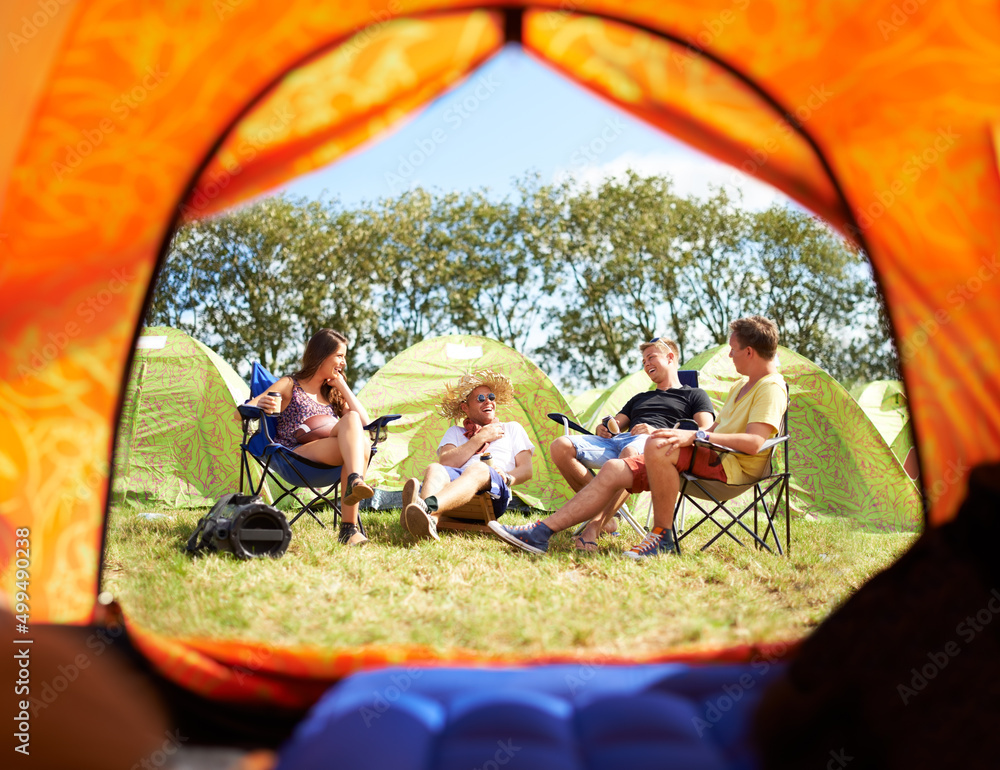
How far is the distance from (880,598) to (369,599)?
5.17ft

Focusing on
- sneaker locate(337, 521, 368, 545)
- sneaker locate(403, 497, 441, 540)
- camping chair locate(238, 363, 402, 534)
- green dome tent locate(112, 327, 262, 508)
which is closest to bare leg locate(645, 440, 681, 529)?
sneaker locate(403, 497, 441, 540)

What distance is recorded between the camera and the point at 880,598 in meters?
1.18

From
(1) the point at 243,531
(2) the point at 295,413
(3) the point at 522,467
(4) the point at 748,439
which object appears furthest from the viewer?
(3) the point at 522,467

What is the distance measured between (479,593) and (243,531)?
3.36 ft

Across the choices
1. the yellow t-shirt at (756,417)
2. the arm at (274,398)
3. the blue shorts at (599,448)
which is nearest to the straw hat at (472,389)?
the blue shorts at (599,448)

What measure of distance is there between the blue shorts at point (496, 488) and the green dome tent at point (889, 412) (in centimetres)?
384

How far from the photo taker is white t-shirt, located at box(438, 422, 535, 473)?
3758mm

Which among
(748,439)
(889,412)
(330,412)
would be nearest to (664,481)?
(748,439)

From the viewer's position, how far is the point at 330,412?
11.8 feet

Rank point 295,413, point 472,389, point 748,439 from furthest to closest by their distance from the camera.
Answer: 1. point 472,389
2. point 295,413
3. point 748,439

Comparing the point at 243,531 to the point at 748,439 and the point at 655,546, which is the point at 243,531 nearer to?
the point at 655,546

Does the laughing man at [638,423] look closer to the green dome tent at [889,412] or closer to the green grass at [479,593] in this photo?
the green grass at [479,593]

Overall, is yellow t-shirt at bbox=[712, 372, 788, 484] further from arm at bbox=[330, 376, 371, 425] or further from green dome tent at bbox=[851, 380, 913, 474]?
green dome tent at bbox=[851, 380, 913, 474]

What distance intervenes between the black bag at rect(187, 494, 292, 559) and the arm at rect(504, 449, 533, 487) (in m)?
1.28
